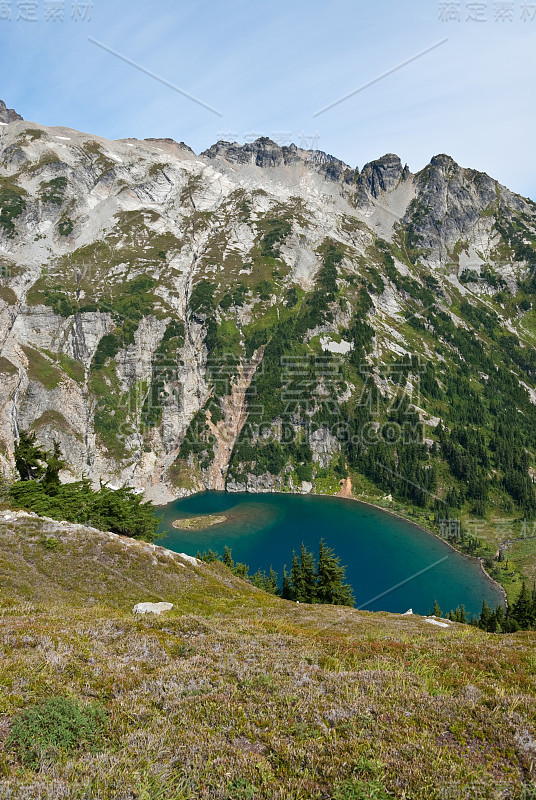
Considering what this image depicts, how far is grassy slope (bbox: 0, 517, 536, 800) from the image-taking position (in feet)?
22.5

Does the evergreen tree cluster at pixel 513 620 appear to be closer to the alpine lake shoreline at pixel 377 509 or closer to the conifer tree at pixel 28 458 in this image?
the alpine lake shoreline at pixel 377 509

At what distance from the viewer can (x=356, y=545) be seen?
13062cm

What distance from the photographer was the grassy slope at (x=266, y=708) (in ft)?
22.5

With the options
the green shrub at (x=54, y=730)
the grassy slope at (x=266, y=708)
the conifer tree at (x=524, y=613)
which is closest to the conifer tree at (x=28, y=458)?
the grassy slope at (x=266, y=708)

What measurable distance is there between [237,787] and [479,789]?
4.22 metres

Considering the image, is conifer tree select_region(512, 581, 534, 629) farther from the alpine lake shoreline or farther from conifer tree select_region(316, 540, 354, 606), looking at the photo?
conifer tree select_region(316, 540, 354, 606)

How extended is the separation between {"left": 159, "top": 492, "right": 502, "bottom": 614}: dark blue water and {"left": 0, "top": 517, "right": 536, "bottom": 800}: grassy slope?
301ft

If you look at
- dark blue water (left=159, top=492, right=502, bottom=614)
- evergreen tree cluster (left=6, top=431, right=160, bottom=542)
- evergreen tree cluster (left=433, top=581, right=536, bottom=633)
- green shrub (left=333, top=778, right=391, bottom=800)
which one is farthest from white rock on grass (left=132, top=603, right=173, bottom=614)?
dark blue water (left=159, top=492, right=502, bottom=614)

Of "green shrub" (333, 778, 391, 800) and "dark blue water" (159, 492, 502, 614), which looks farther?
"dark blue water" (159, 492, 502, 614)

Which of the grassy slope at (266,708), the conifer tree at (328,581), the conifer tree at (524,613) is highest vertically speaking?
the grassy slope at (266,708)

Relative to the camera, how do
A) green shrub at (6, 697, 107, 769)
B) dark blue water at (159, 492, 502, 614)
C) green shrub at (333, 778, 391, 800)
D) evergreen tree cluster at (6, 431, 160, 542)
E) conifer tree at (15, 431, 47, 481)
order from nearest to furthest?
green shrub at (333, 778, 391, 800) → green shrub at (6, 697, 107, 769) → evergreen tree cluster at (6, 431, 160, 542) → conifer tree at (15, 431, 47, 481) → dark blue water at (159, 492, 502, 614)

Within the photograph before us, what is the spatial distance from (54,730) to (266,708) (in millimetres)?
4684

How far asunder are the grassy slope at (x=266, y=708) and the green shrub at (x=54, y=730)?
299 mm

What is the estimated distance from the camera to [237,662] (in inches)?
494
